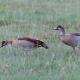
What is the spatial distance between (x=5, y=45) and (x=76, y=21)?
3.40 m

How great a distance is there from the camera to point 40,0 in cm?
1453

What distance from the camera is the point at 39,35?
9742mm

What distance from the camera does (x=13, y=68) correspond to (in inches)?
277

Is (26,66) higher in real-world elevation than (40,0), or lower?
lower

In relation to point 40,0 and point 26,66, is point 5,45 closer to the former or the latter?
point 26,66

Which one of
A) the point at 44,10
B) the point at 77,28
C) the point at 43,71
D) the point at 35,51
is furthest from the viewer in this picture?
the point at 44,10

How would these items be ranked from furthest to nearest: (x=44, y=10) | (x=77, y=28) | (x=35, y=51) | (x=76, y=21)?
(x=44, y=10) < (x=76, y=21) < (x=77, y=28) < (x=35, y=51)

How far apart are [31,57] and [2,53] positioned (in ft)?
2.03

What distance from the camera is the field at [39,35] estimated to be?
22.4 ft

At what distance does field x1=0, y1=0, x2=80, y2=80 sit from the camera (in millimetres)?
6828

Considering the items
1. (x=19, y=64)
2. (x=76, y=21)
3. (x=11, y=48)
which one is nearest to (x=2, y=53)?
(x=11, y=48)

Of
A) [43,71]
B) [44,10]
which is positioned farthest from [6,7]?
[43,71]

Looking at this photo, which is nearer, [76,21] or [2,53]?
[2,53]

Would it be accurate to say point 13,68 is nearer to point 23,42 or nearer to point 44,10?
point 23,42
